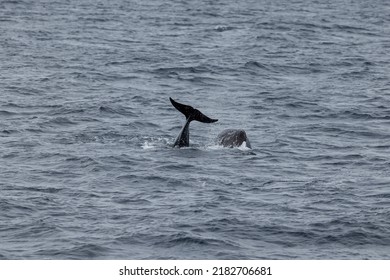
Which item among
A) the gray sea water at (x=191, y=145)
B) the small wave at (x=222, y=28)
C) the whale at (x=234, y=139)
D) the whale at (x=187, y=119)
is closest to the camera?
the gray sea water at (x=191, y=145)

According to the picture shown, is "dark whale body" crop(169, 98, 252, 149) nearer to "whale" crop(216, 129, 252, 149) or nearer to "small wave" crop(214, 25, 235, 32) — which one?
"whale" crop(216, 129, 252, 149)

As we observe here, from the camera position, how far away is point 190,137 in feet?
102

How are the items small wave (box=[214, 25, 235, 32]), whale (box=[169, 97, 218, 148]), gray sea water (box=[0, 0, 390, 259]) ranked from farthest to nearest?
small wave (box=[214, 25, 235, 32]), whale (box=[169, 97, 218, 148]), gray sea water (box=[0, 0, 390, 259])

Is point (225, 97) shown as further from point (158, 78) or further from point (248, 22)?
point (248, 22)

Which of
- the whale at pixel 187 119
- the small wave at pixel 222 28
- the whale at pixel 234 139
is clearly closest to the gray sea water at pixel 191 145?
the small wave at pixel 222 28

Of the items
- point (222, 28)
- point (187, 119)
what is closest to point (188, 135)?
point (187, 119)

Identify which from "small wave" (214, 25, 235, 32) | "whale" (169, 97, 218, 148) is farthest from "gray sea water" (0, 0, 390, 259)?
"whale" (169, 97, 218, 148)

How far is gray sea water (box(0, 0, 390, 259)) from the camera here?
2083 cm

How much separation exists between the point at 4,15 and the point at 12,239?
1766 inches

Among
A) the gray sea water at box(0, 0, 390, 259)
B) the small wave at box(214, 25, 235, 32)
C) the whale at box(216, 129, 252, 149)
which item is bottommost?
the gray sea water at box(0, 0, 390, 259)

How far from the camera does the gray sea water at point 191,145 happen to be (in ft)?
68.3

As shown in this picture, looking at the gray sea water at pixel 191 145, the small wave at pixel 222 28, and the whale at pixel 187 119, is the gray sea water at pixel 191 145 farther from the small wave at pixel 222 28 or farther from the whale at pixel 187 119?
the whale at pixel 187 119

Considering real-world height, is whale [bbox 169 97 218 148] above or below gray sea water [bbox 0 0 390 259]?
above

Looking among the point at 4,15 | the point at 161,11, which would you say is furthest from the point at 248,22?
the point at 4,15
